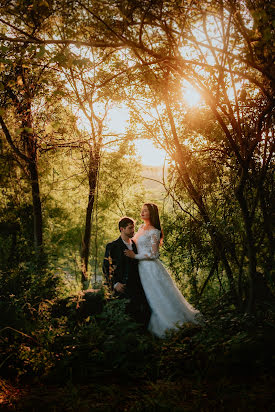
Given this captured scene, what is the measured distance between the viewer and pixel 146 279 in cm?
597

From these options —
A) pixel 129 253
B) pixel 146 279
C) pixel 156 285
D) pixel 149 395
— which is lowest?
pixel 149 395

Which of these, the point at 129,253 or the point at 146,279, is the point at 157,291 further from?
the point at 129,253

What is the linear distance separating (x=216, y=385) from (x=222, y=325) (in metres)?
1.02

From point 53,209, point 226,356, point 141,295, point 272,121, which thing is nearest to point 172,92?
point 272,121

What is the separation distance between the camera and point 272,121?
4758mm

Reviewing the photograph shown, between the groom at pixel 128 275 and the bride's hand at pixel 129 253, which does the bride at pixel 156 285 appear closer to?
the bride's hand at pixel 129 253

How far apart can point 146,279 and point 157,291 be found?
303 millimetres

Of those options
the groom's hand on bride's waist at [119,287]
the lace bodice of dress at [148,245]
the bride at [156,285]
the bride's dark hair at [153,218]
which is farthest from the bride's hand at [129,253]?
the bride's dark hair at [153,218]

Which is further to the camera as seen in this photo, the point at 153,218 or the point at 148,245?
the point at 153,218

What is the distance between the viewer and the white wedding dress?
556cm

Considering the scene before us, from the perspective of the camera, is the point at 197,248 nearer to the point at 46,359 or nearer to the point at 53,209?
the point at 46,359

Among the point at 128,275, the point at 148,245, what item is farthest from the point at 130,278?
the point at 148,245

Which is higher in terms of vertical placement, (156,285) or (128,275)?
(128,275)

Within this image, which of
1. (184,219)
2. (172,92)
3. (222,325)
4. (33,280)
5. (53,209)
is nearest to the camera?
(222,325)
